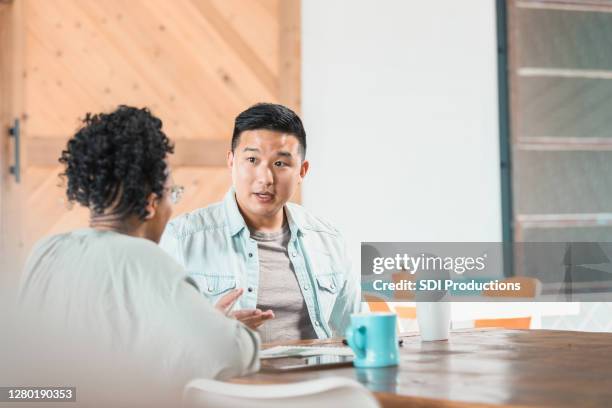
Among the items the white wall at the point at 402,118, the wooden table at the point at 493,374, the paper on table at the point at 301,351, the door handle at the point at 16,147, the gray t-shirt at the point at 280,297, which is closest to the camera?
the wooden table at the point at 493,374

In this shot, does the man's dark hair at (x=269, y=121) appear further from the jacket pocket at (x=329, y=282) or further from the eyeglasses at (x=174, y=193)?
the eyeglasses at (x=174, y=193)

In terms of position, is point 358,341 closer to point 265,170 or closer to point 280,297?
point 280,297

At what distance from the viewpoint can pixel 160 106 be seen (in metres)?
5.19

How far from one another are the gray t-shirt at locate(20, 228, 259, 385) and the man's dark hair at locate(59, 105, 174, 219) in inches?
5.4

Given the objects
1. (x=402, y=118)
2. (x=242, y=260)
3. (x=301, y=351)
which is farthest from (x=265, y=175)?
(x=402, y=118)

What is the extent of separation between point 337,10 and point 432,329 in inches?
131

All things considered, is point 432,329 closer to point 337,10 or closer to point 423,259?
point 423,259

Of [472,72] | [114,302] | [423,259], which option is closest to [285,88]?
[472,72]

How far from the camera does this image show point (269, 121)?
3.03 m

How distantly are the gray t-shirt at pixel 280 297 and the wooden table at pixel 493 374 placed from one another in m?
0.38

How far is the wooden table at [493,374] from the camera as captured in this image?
1464 mm

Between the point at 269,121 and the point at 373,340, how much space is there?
4.26 ft

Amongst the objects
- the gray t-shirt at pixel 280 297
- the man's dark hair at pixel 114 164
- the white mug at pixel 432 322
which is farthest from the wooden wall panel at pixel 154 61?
the man's dark hair at pixel 114 164

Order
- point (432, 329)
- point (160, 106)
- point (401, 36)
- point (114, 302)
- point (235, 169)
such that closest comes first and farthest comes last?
point (114, 302), point (432, 329), point (235, 169), point (160, 106), point (401, 36)
